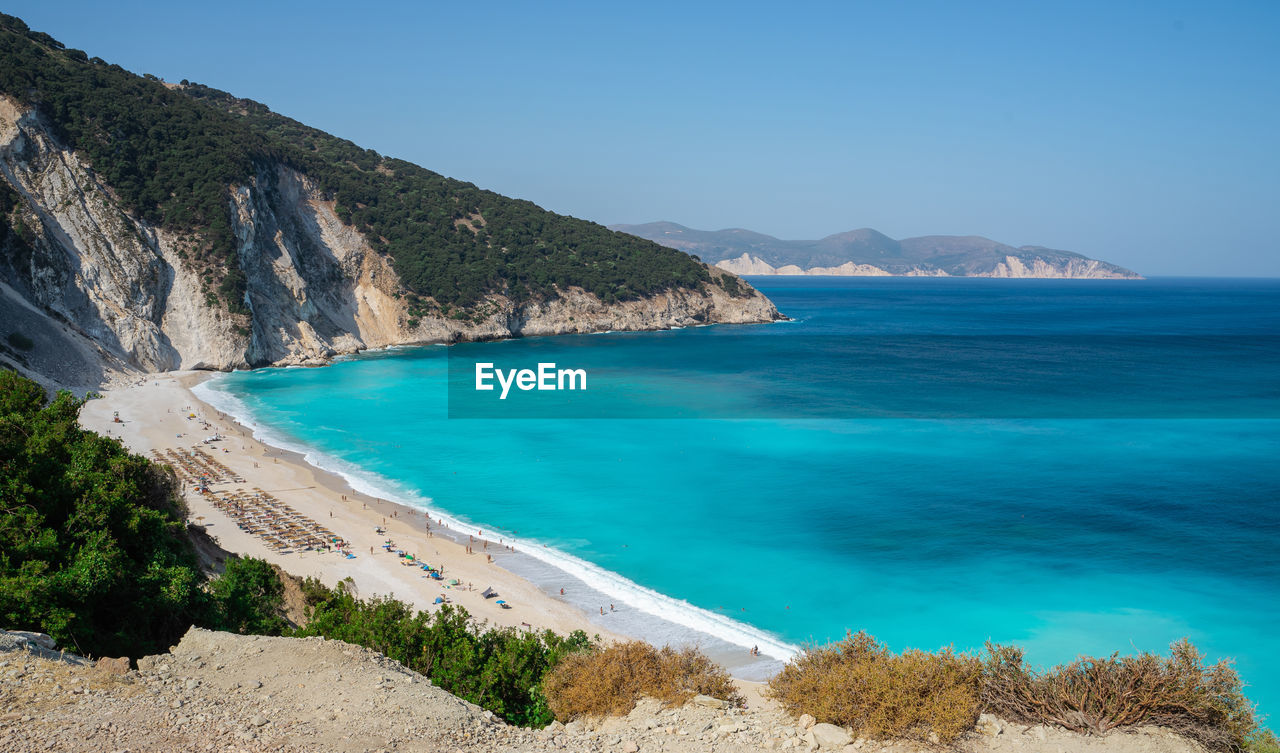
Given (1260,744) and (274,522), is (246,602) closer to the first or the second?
(274,522)

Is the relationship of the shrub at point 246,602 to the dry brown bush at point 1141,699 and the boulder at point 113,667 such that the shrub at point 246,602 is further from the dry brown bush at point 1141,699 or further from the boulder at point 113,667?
the dry brown bush at point 1141,699

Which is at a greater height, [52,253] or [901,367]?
[52,253]

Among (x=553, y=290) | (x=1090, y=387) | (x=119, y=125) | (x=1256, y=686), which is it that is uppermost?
(x=119, y=125)

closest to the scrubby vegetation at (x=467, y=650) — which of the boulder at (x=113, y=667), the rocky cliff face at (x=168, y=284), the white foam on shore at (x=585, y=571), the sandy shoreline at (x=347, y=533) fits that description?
the boulder at (x=113, y=667)

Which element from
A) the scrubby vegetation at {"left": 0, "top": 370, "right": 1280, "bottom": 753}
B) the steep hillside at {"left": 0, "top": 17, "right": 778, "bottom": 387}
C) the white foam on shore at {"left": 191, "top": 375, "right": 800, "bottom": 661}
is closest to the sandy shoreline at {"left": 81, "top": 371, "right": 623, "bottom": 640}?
the white foam on shore at {"left": 191, "top": 375, "right": 800, "bottom": 661}

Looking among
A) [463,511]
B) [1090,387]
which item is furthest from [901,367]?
[463,511]

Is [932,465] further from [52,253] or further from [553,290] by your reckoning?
[553,290]

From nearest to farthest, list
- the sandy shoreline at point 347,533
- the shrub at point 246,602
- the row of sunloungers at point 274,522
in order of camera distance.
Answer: the shrub at point 246,602 < the sandy shoreline at point 347,533 < the row of sunloungers at point 274,522
